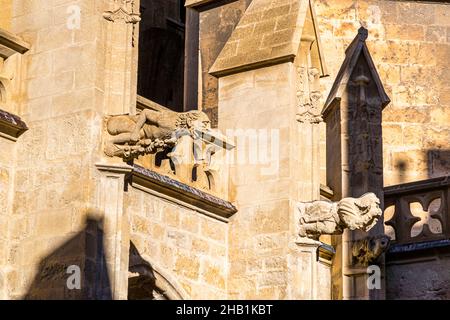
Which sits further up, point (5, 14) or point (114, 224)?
point (5, 14)

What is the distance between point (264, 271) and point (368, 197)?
1.35 meters

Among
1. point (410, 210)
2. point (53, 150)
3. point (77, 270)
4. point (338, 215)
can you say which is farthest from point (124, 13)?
point (410, 210)

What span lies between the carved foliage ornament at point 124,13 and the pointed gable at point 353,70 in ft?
16.0

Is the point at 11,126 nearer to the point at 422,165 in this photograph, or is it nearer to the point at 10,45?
the point at 10,45

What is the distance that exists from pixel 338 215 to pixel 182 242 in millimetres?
1356

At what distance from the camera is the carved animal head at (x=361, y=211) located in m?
12.9

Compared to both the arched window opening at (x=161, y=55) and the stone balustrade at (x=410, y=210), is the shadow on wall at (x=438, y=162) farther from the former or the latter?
the arched window opening at (x=161, y=55)

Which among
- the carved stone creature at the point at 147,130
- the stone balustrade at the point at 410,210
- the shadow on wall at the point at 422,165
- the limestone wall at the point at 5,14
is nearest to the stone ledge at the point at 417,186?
the stone balustrade at the point at 410,210

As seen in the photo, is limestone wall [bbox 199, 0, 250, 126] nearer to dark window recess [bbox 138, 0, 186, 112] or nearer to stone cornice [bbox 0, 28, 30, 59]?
dark window recess [bbox 138, 0, 186, 112]

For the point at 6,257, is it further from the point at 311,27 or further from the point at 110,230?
the point at 311,27

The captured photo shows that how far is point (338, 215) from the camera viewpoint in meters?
13.5

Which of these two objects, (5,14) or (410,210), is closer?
(5,14)

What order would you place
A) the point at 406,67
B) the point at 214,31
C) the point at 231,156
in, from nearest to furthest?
the point at 231,156
the point at 214,31
the point at 406,67

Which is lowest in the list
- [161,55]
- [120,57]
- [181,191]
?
[181,191]
